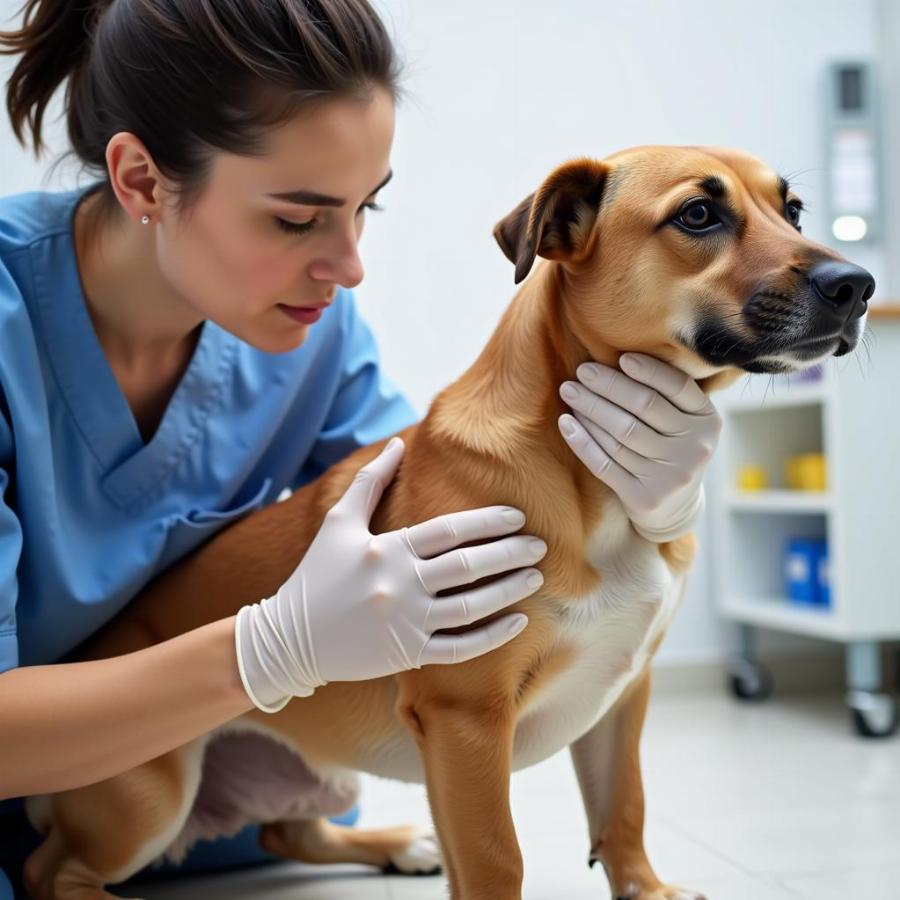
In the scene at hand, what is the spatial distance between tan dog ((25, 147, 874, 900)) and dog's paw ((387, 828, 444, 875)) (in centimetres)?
23

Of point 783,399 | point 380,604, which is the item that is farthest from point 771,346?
point 783,399

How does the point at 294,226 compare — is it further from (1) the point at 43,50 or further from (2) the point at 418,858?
(2) the point at 418,858

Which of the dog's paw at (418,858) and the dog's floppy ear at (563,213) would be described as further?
the dog's paw at (418,858)

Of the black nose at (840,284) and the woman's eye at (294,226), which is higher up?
the woman's eye at (294,226)

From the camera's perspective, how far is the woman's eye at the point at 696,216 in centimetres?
90

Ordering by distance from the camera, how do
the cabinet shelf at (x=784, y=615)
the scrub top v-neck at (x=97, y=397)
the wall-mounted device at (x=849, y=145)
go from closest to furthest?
the scrub top v-neck at (x=97, y=397) → the cabinet shelf at (x=784, y=615) → the wall-mounted device at (x=849, y=145)

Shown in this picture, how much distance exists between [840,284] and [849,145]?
204cm

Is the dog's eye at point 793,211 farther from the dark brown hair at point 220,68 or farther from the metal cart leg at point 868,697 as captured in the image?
the metal cart leg at point 868,697

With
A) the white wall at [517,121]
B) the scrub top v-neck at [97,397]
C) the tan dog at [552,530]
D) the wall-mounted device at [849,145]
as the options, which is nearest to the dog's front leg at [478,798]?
the tan dog at [552,530]

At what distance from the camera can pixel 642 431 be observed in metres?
0.99

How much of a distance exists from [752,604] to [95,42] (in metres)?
1.92

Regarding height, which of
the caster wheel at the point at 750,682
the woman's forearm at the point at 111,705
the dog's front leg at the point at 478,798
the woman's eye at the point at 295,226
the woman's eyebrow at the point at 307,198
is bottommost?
the caster wheel at the point at 750,682

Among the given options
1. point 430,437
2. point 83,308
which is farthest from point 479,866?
point 83,308

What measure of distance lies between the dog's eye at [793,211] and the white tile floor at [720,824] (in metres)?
0.75
